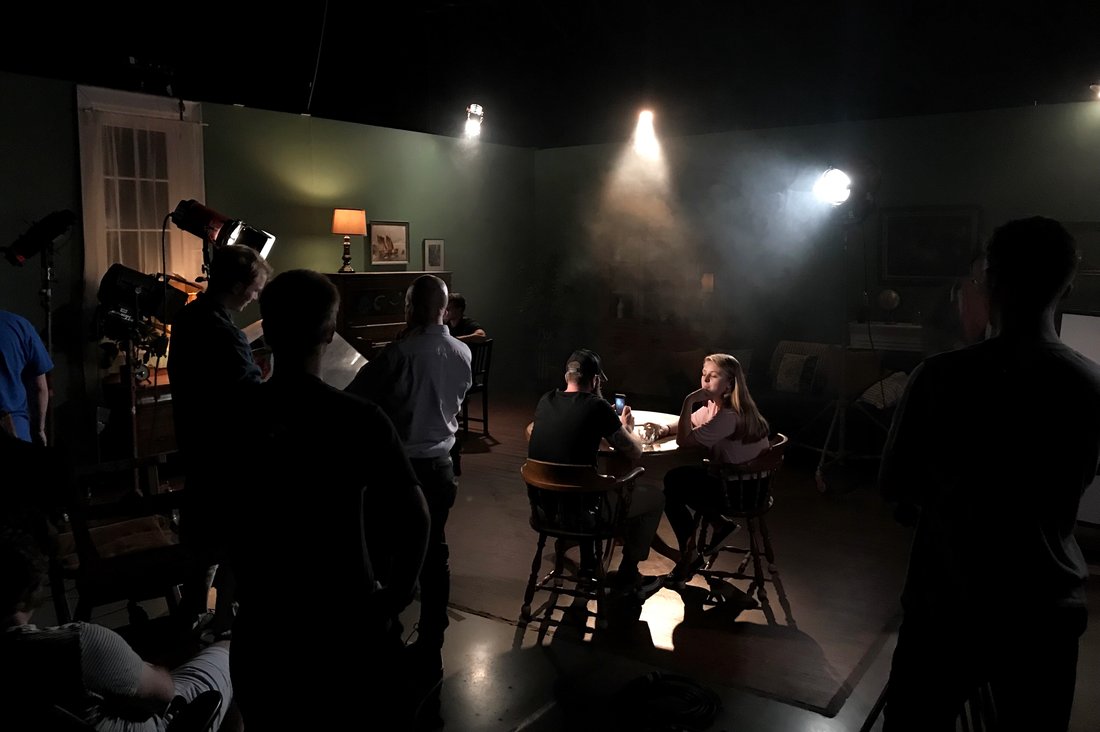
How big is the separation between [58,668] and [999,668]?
6.17ft

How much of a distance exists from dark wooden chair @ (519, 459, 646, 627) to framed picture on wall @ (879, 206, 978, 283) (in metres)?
5.48

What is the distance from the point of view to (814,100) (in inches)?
325

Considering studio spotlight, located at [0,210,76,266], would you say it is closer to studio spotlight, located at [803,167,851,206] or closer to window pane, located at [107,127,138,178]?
window pane, located at [107,127,138,178]

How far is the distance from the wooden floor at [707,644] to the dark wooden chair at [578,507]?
0.57ft

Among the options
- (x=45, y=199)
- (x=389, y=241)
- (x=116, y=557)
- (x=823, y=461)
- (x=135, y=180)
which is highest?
(x=135, y=180)

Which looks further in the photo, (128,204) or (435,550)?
(128,204)

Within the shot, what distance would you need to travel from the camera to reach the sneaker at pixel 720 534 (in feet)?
13.5

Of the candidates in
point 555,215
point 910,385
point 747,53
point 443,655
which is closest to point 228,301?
point 443,655

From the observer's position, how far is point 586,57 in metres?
8.75

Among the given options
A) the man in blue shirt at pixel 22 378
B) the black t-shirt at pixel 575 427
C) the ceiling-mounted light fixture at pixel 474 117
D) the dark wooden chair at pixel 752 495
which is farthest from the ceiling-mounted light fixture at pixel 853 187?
the man in blue shirt at pixel 22 378

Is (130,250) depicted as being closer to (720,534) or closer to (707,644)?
(720,534)

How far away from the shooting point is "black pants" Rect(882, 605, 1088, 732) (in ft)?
5.23

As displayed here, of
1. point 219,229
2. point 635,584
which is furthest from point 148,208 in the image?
point 635,584

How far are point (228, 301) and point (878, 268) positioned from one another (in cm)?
700
